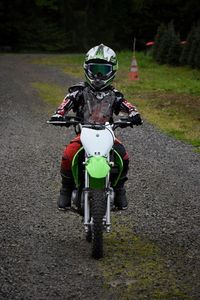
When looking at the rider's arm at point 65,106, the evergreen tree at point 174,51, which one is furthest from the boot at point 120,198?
the evergreen tree at point 174,51

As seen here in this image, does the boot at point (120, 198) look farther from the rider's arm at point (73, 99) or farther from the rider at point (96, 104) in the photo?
the rider's arm at point (73, 99)

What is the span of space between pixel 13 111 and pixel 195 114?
4.88 m

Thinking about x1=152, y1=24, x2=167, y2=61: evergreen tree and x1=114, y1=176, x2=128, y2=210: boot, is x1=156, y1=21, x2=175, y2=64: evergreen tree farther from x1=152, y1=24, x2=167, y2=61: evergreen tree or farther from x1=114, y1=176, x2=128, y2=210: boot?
x1=114, y1=176, x2=128, y2=210: boot

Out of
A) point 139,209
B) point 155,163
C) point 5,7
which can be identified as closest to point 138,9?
point 5,7

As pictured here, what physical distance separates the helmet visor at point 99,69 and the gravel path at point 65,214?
1790 mm

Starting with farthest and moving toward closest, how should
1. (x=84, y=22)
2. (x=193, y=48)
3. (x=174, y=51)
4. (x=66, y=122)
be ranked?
(x=84, y=22) < (x=174, y=51) < (x=193, y=48) < (x=66, y=122)

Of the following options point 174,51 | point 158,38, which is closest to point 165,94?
point 174,51

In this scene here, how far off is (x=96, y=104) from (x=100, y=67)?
390 mm

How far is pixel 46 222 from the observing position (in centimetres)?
729

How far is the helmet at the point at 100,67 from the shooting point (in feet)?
20.8

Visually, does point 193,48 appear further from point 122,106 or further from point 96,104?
point 96,104

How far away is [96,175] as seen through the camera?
18.9 feet

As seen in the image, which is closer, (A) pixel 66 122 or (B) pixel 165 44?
(A) pixel 66 122

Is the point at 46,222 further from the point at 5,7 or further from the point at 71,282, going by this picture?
the point at 5,7
